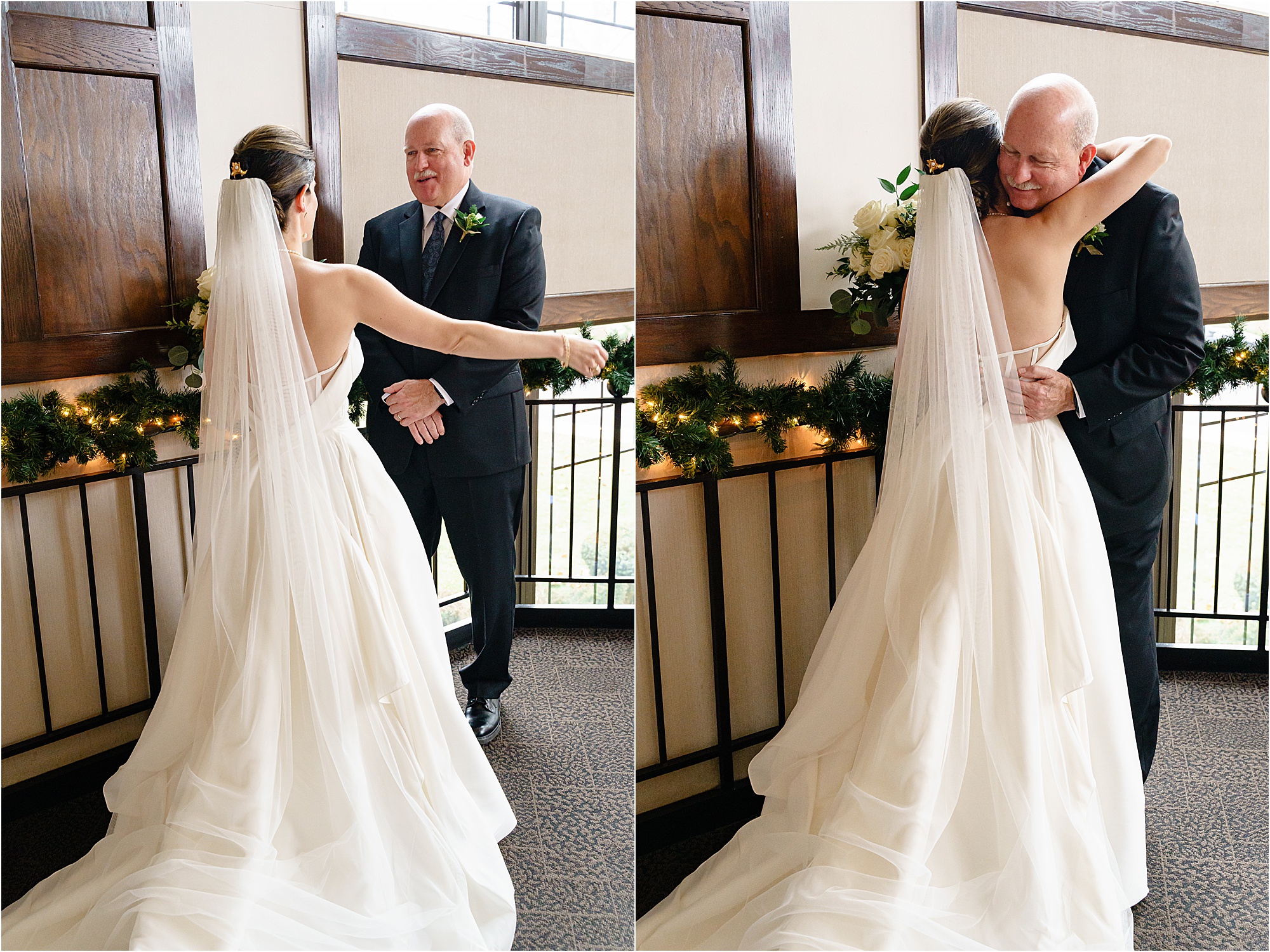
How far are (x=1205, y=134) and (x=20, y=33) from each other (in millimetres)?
2931

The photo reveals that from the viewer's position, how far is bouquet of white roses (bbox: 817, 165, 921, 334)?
1857 mm

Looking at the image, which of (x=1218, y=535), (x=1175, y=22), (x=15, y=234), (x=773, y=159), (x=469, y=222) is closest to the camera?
(x=15, y=234)

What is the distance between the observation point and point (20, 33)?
1.66m

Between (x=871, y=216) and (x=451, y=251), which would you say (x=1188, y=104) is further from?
(x=451, y=251)

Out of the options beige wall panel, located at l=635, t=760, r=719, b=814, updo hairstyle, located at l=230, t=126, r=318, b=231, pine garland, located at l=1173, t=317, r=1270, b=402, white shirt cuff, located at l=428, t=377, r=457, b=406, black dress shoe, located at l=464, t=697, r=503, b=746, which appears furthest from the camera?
pine garland, located at l=1173, t=317, r=1270, b=402

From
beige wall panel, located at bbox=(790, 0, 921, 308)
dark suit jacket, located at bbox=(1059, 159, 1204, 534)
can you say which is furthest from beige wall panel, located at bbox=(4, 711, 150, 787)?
dark suit jacket, located at bbox=(1059, 159, 1204, 534)

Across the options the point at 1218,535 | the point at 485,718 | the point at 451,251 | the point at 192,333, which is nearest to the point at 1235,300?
the point at 1218,535

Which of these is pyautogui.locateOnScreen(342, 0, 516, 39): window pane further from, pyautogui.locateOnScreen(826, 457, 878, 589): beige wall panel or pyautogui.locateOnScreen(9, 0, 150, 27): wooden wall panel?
pyautogui.locateOnScreen(826, 457, 878, 589): beige wall panel

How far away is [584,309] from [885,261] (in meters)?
0.71

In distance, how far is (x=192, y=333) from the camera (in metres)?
1.81

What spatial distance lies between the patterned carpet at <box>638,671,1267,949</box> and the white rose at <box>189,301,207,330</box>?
166 cm

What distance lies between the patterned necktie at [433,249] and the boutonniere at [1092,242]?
1469 millimetres

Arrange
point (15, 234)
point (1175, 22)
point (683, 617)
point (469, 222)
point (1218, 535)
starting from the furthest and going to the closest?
point (1218, 535) → point (1175, 22) → point (683, 617) → point (469, 222) → point (15, 234)

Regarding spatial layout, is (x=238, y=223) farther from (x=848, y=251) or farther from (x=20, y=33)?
(x=848, y=251)
